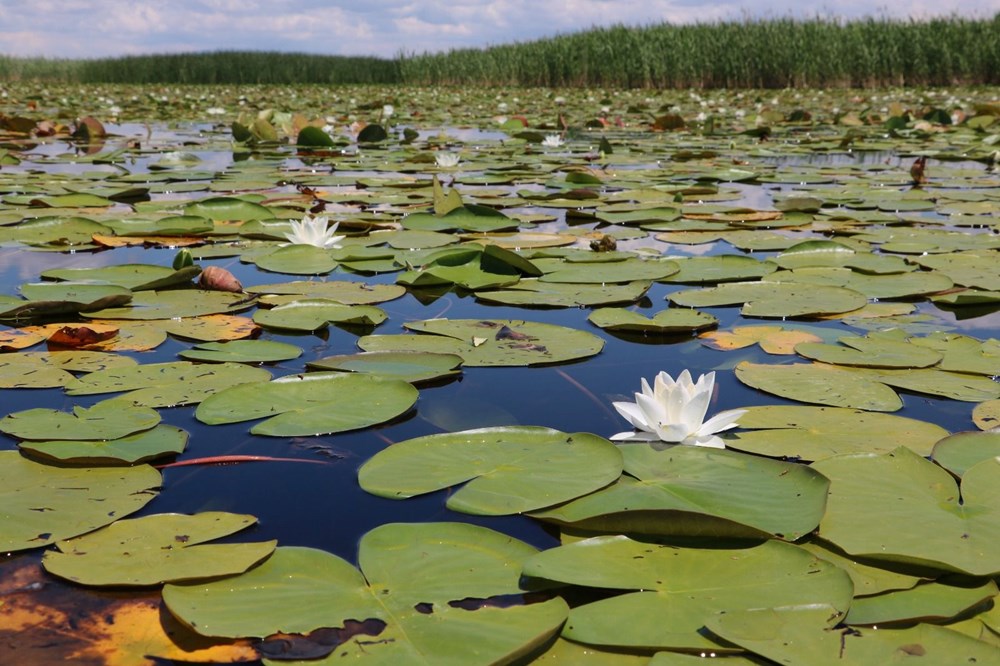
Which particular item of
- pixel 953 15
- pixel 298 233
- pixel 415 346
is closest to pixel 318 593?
pixel 415 346

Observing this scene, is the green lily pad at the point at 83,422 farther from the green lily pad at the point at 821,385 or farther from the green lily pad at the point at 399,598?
the green lily pad at the point at 821,385

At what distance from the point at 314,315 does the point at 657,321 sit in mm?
805

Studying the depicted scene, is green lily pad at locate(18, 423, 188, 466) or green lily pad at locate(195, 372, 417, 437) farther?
green lily pad at locate(195, 372, 417, 437)

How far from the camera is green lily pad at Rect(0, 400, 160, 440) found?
4.21ft

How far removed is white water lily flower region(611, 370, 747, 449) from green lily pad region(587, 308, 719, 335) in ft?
1.96

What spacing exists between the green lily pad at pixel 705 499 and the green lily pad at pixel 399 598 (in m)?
0.14

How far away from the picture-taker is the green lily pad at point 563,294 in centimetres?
213

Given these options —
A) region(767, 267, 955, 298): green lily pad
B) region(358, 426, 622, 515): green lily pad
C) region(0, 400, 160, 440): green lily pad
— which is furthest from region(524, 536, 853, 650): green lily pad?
region(767, 267, 955, 298): green lily pad

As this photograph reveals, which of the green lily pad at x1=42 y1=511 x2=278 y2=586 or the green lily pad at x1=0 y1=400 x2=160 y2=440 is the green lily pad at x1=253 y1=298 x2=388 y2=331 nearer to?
the green lily pad at x1=0 y1=400 x2=160 y2=440

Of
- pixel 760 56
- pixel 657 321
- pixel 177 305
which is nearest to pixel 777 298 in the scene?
pixel 657 321

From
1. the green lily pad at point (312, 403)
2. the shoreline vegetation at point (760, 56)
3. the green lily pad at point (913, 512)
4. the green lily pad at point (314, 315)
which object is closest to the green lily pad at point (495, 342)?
the green lily pad at point (314, 315)

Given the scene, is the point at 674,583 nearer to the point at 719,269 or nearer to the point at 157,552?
the point at 157,552

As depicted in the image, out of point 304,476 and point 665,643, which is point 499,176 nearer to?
point 304,476

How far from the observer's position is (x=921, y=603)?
2.94 ft
